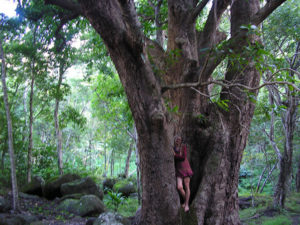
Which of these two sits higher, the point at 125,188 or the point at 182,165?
the point at 182,165

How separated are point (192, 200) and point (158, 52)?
2.93 m

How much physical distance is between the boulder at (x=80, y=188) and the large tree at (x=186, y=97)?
600 cm

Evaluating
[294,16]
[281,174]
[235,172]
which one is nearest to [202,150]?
[235,172]

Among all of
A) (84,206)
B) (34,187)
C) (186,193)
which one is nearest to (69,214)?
(84,206)

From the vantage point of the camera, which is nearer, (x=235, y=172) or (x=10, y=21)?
(x=235, y=172)

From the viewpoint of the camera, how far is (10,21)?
7.05m

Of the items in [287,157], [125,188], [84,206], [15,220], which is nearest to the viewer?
[15,220]

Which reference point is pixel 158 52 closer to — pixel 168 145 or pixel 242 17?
pixel 242 17

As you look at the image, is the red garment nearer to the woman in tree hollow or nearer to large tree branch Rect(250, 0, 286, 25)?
the woman in tree hollow

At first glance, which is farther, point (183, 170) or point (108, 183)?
point (108, 183)

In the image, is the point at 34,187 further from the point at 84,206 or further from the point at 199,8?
the point at 199,8

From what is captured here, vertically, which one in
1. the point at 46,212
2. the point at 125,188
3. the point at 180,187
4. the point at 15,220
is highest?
the point at 180,187

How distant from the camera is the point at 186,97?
15.0 ft

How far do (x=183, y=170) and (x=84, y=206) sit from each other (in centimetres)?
473
